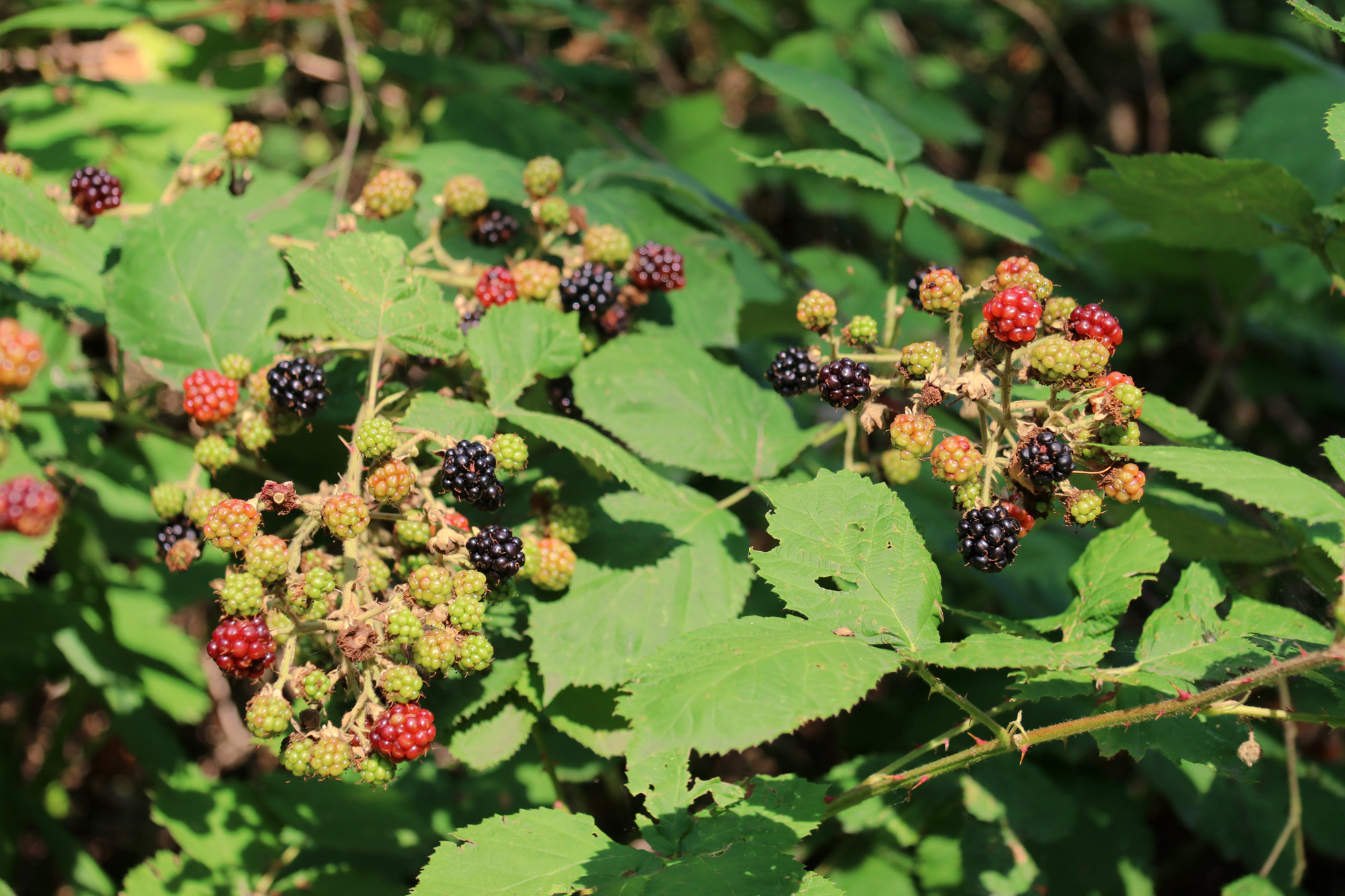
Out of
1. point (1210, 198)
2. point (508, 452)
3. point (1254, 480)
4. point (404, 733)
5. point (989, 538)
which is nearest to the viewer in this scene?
point (1254, 480)

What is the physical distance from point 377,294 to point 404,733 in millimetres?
952

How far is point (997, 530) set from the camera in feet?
5.54

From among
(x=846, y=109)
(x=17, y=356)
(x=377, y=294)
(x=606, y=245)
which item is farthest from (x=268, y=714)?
(x=846, y=109)

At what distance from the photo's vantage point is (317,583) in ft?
5.51

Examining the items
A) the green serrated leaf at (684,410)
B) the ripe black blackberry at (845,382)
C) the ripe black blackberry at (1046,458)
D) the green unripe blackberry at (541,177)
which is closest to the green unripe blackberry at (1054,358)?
the ripe black blackberry at (1046,458)

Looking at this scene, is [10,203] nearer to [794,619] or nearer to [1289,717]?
[794,619]

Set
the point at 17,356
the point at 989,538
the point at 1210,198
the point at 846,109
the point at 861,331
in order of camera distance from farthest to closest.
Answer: the point at 846,109 < the point at 1210,198 < the point at 861,331 < the point at 989,538 < the point at 17,356

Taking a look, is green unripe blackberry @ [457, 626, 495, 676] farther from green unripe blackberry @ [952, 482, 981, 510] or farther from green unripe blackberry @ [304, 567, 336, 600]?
green unripe blackberry @ [952, 482, 981, 510]

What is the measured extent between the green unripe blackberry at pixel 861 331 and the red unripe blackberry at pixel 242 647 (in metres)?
1.28

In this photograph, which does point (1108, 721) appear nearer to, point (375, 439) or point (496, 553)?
point (496, 553)

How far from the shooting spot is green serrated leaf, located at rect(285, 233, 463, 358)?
6.43 feet

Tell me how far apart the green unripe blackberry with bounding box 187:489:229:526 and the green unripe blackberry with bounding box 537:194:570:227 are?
103cm

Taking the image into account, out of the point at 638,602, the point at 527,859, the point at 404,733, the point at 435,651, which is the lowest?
the point at 527,859

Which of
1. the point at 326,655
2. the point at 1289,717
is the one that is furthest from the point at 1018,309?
the point at 326,655
